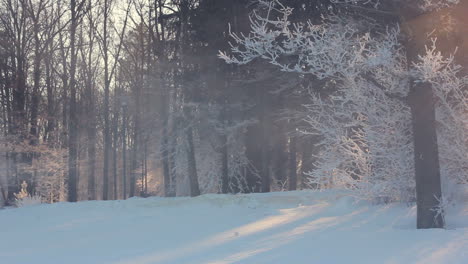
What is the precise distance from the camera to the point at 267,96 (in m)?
17.7

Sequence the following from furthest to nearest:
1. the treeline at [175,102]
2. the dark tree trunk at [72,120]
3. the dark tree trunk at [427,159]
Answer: the dark tree trunk at [72,120] → the treeline at [175,102] → the dark tree trunk at [427,159]

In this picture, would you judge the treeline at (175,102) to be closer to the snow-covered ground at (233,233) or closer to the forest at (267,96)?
the forest at (267,96)

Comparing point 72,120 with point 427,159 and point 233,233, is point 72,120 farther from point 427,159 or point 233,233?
point 427,159

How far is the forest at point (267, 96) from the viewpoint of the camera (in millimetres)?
8289

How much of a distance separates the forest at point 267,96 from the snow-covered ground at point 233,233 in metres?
0.74

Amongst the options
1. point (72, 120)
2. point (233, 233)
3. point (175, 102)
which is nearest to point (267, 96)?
point (175, 102)

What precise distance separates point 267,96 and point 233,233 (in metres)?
9.52

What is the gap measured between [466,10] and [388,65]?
166 cm

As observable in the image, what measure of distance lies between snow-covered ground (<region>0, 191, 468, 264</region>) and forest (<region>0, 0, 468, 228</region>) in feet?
2.43

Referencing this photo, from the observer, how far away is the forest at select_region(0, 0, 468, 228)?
8289mm

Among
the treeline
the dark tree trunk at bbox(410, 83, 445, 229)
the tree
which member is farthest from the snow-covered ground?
the treeline

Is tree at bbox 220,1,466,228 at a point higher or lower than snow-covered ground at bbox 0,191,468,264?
higher

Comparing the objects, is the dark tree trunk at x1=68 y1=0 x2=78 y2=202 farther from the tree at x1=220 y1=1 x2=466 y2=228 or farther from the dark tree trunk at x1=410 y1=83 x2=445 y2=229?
the dark tree trunk at x1=410 y1=83 x2=445 y2=229

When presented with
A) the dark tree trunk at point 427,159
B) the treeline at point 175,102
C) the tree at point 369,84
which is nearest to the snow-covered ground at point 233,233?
the dark tree trunk at point 427,159
